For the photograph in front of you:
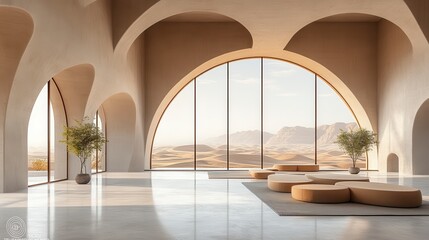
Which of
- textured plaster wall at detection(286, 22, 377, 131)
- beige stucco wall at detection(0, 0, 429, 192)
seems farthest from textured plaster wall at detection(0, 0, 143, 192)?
textured plaster wall at detection(286, 22, 377, 131)

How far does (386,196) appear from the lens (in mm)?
9156

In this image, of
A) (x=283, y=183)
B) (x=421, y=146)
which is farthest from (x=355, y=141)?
(x=283, y=183)

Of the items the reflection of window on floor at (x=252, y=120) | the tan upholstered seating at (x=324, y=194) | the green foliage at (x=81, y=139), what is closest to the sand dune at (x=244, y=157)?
the reflection of window on floor at (x=252, y=120)

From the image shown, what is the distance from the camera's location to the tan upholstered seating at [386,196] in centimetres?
901

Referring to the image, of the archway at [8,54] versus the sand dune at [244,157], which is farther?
the sand dune at [244,157]

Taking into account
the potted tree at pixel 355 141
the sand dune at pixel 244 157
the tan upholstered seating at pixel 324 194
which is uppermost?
the potted tree at pixel 355 141

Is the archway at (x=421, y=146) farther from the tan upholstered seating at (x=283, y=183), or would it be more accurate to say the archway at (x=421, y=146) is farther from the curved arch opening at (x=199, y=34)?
the tan upholstered seating at (x=283, y=183)

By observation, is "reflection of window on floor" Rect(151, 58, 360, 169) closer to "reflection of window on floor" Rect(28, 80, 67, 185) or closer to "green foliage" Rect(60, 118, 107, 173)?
"reflection of window on floor" Rect(28, 80, 67, 185)

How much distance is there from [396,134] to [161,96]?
38.3 feet

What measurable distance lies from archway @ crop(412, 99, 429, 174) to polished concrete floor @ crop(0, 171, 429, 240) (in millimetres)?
11588

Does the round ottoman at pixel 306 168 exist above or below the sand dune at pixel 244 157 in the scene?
above

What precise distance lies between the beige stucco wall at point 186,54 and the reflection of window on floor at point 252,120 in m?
10.1

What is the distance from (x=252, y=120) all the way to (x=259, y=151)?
6.22m

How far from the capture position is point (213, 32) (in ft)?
75.9
